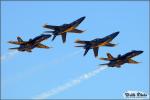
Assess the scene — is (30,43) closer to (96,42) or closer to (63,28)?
(63,28)

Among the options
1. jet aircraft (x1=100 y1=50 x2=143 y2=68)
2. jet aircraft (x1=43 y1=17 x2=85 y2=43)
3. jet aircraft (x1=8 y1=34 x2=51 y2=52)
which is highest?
jet aircraft (x1=43 y1=17 x2=85 y2=43)

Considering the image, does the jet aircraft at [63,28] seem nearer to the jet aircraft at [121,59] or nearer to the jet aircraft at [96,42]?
the jet aircraft at [96,42]

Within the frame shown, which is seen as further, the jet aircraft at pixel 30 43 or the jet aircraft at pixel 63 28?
the jet aircraft at pixel 30 43

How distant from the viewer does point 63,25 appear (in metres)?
157

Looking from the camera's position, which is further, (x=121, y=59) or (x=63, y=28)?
(x=121, y=59)

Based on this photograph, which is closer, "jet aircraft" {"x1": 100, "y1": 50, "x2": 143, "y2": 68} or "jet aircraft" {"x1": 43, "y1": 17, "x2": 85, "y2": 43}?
"jet aircraft" {"x1": 43, "y1": 17, "x2": 85, "y2": 43}

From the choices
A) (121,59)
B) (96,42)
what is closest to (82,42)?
(96,42)

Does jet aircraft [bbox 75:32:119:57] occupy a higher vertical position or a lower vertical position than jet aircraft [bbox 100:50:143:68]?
higher

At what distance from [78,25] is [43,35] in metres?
15.0

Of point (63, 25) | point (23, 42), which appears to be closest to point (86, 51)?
point (63, 25)

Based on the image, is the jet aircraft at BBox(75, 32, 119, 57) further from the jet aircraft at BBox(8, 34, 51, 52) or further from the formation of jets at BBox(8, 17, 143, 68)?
the jet aircraft at BBox(8, 34, 51, 52)

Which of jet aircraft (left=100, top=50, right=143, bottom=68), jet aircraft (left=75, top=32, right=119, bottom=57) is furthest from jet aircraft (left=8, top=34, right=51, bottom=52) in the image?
Result: jet aircraft (left=100, top=50, right=143, bottom=68)

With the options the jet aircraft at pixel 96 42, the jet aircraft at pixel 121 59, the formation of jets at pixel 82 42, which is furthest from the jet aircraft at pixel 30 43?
the jet aircraft at pixel 121 59

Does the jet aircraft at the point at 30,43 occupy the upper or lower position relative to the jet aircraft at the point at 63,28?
lower
